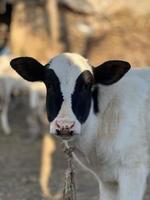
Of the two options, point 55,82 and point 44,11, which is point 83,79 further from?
point 44,11

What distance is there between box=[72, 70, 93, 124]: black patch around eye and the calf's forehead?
39 millimetres

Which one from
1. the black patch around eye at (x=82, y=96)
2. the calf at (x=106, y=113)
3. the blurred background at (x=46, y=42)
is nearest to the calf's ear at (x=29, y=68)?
the calf at (x=106, y=113)

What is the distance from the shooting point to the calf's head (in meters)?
4.56

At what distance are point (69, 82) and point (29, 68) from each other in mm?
428

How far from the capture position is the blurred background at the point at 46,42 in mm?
13484

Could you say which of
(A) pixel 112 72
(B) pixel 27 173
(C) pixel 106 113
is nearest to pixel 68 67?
(A) pixel 112 72

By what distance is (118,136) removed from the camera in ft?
16.4

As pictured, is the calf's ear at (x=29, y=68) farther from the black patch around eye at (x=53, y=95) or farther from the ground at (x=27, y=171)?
the ground at (x=27, y=171)

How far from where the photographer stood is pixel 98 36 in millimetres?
16344

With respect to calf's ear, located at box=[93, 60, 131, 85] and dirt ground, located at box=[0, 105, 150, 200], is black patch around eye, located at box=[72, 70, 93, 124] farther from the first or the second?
dirt ground, located at box=[0, 105, 150, 200]

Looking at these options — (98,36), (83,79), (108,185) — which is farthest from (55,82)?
(98,36)

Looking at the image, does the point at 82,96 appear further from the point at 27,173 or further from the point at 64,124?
the point at 27,173

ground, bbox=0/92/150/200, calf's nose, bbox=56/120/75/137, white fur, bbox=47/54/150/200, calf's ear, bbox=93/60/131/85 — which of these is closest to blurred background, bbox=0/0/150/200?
ground, bbox=0/92/150/200

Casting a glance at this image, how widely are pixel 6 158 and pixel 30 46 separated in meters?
5.93
